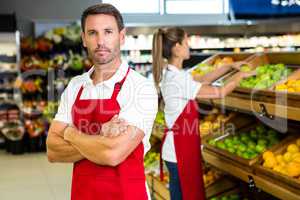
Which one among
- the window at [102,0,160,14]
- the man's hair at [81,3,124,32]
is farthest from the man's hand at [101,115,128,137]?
the window at [102,0,160,14]

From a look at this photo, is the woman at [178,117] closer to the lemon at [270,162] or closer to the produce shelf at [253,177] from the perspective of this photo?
the produce shelf at [253,177]

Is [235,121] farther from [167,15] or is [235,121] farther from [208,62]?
[167,15]

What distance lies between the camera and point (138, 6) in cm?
1294

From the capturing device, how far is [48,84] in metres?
9.45

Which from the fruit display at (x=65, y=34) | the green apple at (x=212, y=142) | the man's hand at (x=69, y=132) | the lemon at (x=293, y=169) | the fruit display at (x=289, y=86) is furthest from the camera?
the fruit display at (x=65, y=34)

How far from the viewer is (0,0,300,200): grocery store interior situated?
321 cm

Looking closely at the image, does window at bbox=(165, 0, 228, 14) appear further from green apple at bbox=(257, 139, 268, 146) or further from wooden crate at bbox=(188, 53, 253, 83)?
green apple at bbox=(257, 139, 268, 146)

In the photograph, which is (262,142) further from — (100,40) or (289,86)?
(100,40)

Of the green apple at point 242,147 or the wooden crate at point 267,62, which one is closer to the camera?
the wooden crate at point 267,62

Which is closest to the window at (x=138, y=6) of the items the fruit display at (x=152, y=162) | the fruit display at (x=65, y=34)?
the fruit display at (x=65, y=34)

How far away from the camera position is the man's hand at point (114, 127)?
1897mm

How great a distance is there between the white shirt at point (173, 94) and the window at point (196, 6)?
9.58 meters

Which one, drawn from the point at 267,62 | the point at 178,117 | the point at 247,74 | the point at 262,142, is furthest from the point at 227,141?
the point at 267,62

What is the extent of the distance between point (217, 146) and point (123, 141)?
6.62 feet
